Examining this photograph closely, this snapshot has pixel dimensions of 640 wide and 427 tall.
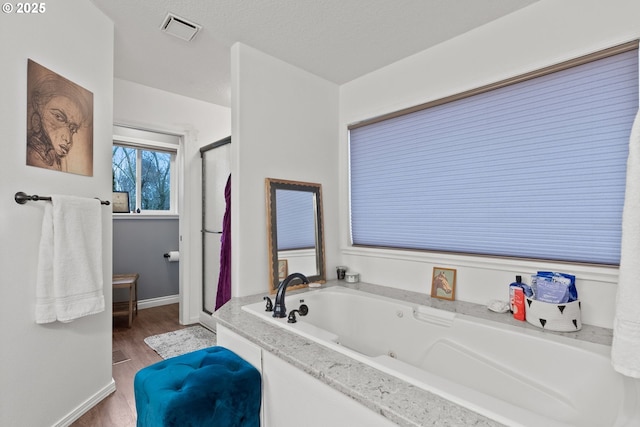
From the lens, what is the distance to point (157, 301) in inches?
163

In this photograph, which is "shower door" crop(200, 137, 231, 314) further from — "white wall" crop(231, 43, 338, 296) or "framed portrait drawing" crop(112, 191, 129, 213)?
"framed portrait drawing" crop(112, 191, 129, 213)

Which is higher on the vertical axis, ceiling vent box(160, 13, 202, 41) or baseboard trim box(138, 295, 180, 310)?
ceiling vent box(160, 13, 202, 41)

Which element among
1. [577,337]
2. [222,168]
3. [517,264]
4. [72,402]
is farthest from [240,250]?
[577,337]

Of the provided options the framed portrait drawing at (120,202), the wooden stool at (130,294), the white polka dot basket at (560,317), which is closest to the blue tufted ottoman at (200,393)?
the white polka dot basket at (560,317)

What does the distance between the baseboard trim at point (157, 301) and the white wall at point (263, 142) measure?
2644mm

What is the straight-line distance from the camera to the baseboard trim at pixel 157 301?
401 centimetres

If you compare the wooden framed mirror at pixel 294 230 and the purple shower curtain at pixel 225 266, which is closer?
the wooden framed mirror at pixel 294 230

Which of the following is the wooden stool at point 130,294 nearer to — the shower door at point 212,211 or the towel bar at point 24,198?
the shower door at point 212,211

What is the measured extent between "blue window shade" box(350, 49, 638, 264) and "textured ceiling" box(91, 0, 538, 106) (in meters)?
0.47

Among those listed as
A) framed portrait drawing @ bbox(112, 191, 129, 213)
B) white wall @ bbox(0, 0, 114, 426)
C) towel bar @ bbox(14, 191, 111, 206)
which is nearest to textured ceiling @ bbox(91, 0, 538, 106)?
white wall @ bbox(0, 0, 114, 426)

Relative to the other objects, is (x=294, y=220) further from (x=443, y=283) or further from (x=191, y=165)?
(x=191, y=165)

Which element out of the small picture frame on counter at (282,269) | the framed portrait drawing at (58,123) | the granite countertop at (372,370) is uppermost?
the framed portrait drawing at (58,123)

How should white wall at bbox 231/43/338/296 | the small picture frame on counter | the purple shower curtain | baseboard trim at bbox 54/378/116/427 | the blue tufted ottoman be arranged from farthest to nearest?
the purple shower curtain < the small picture frame on counter < white wall at bbox 231/43/338/296 < baseboard trim at bbox 54/378/116/427 < the blue tufted ottoman

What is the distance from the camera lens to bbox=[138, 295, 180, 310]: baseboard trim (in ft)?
13.2
